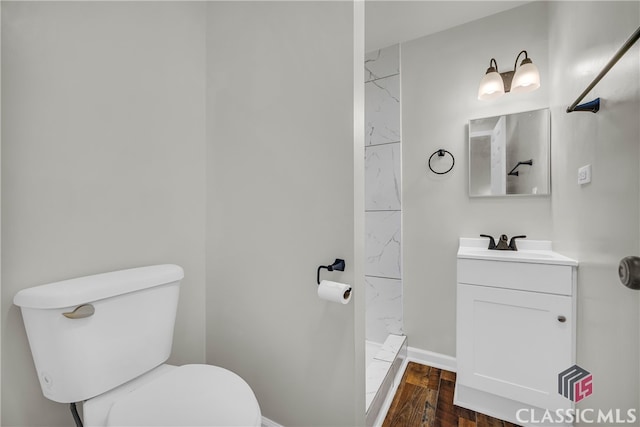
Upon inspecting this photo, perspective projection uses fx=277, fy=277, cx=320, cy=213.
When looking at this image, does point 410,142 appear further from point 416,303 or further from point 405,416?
point 405,416

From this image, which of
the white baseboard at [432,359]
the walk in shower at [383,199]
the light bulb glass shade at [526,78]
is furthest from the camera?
the walk in shower at [383,199]

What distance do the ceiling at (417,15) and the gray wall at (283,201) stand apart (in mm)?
928

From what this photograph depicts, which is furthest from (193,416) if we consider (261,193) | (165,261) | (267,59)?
(267,59)

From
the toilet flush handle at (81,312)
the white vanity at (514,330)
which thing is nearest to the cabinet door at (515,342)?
the white vanity at (514,330)

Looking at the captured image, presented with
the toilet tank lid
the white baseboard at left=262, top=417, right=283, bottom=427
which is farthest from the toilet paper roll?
the white baseboard at left=262, top=417, right=283, bottom=427

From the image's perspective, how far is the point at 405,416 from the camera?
1445mm

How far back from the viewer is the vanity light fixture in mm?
1578

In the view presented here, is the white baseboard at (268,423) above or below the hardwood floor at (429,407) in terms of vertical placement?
above

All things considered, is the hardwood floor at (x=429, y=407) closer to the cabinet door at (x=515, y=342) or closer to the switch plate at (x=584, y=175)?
the cabinet door at (x=515, y=342)
